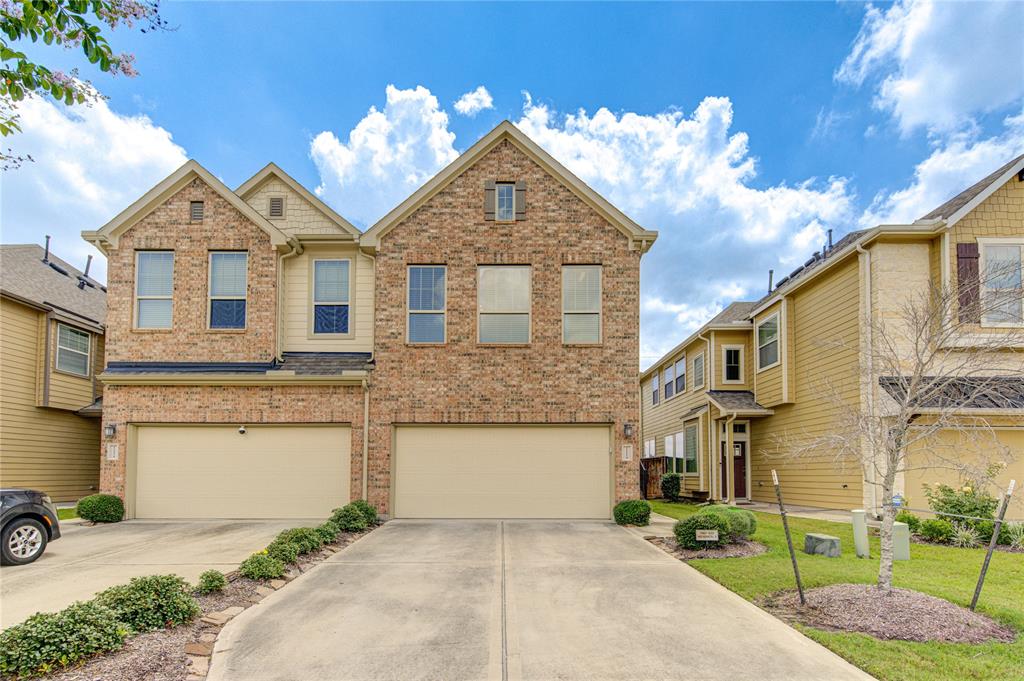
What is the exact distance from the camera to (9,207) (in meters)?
6.83

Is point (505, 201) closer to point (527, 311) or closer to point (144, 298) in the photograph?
point (527, 311)

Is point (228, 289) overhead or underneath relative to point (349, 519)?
overhead

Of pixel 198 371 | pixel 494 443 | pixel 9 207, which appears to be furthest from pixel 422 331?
pixel 9 207

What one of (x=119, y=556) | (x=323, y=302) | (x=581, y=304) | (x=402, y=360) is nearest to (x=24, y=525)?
(x=119, y=556)

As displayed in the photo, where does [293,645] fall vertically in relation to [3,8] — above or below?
below

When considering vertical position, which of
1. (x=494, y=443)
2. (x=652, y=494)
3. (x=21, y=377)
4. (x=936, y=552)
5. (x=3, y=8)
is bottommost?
(x=652, y=494)

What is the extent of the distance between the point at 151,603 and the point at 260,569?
1.95 meters

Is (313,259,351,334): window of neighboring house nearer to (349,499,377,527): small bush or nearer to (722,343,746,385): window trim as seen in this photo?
(349,499,377,527): small bush

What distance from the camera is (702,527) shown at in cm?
955

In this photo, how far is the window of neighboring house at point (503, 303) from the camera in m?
14.2

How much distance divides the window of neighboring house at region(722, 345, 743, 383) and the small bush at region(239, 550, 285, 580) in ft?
54.7

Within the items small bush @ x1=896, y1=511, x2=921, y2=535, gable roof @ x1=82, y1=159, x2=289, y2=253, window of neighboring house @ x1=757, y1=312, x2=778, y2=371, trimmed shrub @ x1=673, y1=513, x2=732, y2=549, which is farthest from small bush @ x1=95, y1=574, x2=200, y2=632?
window of neighboring house @ x1=757, y1=312, x2=778, y2=371

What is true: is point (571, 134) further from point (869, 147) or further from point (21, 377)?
point (21, 377)

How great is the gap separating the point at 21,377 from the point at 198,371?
612 cm
